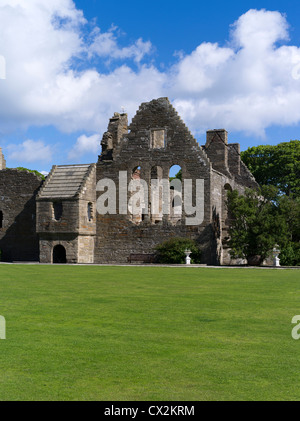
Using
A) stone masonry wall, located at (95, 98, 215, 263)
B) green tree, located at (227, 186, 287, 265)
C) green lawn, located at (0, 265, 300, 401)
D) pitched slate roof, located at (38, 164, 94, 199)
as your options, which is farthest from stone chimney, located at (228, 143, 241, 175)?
green lawn, located at (0, 265, 300, 401)

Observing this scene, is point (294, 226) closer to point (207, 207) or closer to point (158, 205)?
point (207, 207)

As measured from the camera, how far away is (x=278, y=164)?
185 feet

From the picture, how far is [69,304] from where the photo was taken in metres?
11.3

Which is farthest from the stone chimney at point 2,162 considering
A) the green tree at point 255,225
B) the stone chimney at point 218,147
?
the green tree at point 255,225

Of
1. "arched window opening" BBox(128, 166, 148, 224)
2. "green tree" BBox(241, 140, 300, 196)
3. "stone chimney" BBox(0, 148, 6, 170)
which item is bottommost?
"arched window opening" BBox(128, 166, 148, 224)

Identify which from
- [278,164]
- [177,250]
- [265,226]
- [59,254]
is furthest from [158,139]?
[278,164]

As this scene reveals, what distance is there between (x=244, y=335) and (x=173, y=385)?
2756 millimetres

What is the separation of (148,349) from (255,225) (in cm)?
2588

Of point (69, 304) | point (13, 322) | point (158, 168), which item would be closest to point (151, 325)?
point (13, 322)

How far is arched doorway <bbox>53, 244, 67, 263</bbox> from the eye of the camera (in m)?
35.9

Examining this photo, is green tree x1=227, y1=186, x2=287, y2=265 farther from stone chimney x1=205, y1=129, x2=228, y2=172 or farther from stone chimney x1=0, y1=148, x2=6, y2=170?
stone chimney x1=0, y1=148, x2=6, y2=170

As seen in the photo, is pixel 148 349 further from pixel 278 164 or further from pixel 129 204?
pixel 278 164

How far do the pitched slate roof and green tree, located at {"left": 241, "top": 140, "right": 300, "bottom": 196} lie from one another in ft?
85.0
